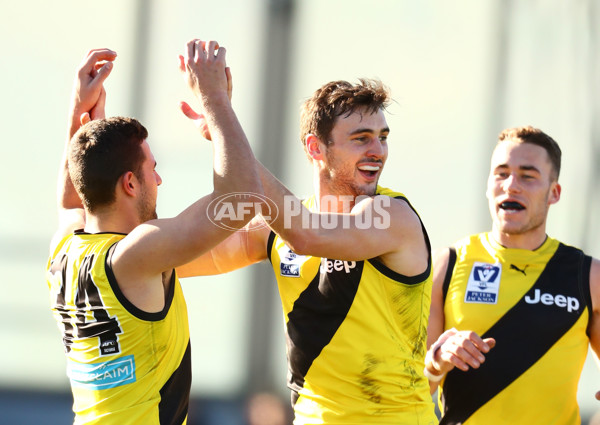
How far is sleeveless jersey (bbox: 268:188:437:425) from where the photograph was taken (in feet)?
8.98

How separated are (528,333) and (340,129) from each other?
1282mm

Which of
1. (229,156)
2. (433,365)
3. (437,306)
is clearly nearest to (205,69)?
(229,156)

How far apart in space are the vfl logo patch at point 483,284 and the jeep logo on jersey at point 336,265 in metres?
0.90

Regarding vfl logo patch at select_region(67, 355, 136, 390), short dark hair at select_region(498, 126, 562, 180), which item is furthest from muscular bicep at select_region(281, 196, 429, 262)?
short dark hair at select_region(498, 126, 562, 180)

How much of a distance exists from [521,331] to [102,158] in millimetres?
2042

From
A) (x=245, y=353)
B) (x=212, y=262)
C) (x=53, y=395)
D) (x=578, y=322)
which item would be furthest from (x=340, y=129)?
(x=53, y=395)

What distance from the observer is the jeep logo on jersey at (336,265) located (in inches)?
111

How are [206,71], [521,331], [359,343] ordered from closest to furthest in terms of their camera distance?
[206,71]
[359,343]
[521,331]

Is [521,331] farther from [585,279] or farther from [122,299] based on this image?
[122,299]

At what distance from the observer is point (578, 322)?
334 centimetres

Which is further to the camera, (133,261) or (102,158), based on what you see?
(102,158)

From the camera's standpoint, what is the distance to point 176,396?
2.42 metres

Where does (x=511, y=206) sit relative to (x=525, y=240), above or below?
above

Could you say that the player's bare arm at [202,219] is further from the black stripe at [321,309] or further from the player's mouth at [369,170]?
the player's mouth at [369,170]
